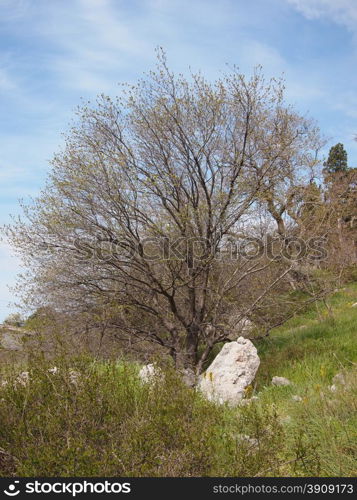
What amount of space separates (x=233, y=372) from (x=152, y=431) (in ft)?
12.7

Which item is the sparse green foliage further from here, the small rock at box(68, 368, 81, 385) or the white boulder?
the small rock at box(68, 368, 81, 385)

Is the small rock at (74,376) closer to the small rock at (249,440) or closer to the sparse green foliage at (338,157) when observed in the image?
the small rock at (249,440)

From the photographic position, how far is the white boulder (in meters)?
6.86

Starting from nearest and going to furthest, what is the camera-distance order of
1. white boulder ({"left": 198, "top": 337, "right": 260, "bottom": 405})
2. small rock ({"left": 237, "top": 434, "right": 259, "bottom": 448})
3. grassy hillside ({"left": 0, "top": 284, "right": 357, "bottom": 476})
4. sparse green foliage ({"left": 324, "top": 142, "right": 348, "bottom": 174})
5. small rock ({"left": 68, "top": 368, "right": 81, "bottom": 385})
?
grassy hillside ({"left": 0, "top": 284, "right": 357, "bottom": 476})
small rock ({"left": 237, "top": 434, "right": 259, "bottom": 448})
small rock ({"left": 68, "top": 368, "right": 81, "bottom": 385})
white boulder ({"left": 198, "top": 337, "right": 260, "bottom": 405})
sparse green foliage ({"left": 324, "top": 142, "right": 348, "bottom": 174})

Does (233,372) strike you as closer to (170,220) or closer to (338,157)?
(170,220)

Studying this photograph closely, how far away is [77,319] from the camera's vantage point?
36.2 feet

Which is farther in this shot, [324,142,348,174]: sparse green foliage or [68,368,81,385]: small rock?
[324,142,348,174]: sparse green foliage

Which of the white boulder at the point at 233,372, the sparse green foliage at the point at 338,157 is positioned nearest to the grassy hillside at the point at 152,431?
the white boulder at the point at 233,372

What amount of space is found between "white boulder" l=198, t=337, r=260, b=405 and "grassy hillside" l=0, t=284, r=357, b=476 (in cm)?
Result: 165

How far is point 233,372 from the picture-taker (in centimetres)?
728

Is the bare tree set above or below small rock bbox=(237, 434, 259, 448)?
above

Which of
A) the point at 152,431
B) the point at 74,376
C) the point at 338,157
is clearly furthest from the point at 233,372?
the point at 338,157

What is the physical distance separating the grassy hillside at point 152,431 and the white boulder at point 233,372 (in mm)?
1648

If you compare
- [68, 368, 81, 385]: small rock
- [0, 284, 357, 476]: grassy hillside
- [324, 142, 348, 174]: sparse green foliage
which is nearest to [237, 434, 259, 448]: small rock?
[0, 284, 357, 476]: grassy hillside
